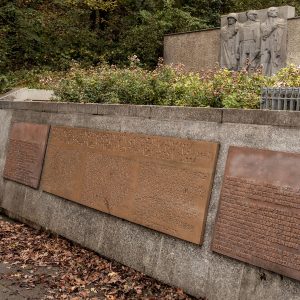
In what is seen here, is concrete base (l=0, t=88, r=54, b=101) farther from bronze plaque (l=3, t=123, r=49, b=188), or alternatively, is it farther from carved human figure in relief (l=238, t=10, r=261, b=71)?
carved human figure in relief (l=238, t=10, r=261, b=71)

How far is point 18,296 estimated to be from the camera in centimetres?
520

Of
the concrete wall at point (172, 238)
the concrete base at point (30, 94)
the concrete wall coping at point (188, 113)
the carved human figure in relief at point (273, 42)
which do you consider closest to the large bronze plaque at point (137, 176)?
the concrete wall at point (172, 238)

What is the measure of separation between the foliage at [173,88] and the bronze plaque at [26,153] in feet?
3.38

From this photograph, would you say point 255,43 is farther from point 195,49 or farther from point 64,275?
point 64,275

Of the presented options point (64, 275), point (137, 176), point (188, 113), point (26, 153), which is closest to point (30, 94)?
point (26, 153)

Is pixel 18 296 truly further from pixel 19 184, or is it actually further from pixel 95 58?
pixel 95 58

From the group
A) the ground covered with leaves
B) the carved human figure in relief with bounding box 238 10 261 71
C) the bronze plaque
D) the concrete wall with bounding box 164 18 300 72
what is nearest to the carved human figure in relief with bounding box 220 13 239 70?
the carved human figure in relief with bounding box 238 10 261 71

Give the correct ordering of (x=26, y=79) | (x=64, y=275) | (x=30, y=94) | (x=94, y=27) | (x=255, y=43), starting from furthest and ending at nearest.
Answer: (x=94, y=27)
(x=26, y=79)
(x=255, y=43)
(x=30, y=94)
(x=64, y=275)

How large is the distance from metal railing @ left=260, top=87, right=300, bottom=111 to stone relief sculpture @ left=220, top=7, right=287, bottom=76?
9030 millimetres

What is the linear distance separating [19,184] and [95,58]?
1365cm

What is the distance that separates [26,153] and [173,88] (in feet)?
9.35

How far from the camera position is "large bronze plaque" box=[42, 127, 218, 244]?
Answer: 5.16 metres

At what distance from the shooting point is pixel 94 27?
2416 cm

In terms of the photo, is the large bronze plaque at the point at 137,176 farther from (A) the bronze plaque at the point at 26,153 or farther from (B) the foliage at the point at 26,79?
(B) the foliage at the point at 26,79
